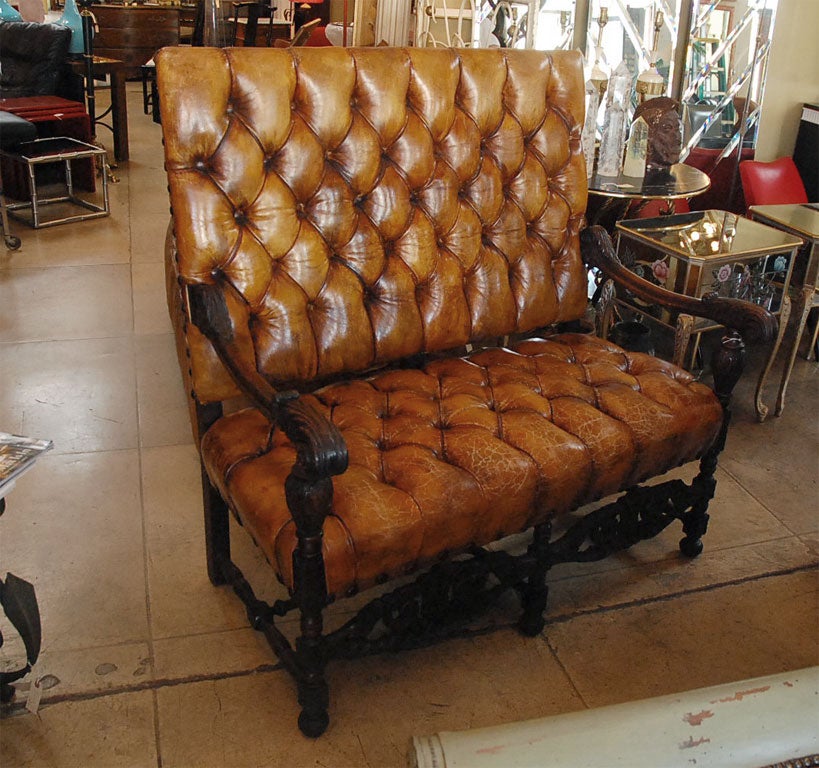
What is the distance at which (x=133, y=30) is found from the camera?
890 cm

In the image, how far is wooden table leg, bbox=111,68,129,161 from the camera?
5.95m

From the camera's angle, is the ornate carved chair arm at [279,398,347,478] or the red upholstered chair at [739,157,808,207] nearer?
the ornate carved chair arm at [279,398,347,478]

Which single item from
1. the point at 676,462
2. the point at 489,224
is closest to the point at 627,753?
the point at 676,462

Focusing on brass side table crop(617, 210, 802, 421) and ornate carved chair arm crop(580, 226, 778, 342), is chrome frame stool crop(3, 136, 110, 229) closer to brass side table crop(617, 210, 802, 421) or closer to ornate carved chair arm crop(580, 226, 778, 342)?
brass side table crop(617, 210, 802, 421)

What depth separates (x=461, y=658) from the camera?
6.50 feet

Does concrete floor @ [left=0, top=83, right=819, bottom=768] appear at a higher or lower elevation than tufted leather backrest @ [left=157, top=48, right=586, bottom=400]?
lower

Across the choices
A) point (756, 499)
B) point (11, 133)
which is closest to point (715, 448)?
point (756, 499)

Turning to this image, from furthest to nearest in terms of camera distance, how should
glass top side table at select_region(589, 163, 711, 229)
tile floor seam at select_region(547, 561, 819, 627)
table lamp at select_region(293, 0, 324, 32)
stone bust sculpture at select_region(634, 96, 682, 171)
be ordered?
table lamp at select_region(293, 0, 324, 32)
stone bust sculpture at select_region(634, 96, 682, 171)
glass top side table at select_region(589, 163, 711, 229)
tile floor seam at select_region(547, 561, 819, 627)

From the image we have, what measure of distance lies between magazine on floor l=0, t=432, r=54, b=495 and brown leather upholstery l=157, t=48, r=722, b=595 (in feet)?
1.22

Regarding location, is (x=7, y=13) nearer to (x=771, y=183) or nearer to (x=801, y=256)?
(x=771, y=183)

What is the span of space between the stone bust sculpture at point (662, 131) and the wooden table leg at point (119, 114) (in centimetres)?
401

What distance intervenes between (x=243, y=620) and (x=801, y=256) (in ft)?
7.14

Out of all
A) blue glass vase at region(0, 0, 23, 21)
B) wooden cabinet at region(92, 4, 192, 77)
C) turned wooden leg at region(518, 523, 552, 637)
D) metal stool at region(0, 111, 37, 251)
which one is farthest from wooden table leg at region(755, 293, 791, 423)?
wooden cabinet at region(92, 4, 192, 77)

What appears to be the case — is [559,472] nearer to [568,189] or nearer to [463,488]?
[463,488]
